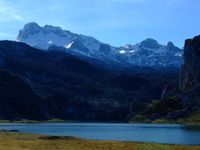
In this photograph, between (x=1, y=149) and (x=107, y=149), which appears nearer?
(x=1, y=149)

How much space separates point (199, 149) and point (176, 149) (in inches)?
252

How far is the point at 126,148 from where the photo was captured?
289 ft

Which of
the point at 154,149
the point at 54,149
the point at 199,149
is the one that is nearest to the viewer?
the point at 154,149

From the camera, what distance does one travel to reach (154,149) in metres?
76.5

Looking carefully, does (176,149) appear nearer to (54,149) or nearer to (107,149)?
(107,149)

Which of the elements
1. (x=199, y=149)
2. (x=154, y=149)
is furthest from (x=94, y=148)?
(x=199, y=149)

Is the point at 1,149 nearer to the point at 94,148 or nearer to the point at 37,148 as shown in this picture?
the point at 37,148

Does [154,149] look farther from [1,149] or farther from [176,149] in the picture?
[1,149]

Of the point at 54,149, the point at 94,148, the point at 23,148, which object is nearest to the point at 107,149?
the point at 94,148

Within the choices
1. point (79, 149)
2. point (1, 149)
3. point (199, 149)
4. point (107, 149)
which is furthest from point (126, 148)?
point (1, 149)

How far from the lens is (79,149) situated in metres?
85.3

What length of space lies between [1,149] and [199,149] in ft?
129

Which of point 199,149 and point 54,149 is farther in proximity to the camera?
point 199,149

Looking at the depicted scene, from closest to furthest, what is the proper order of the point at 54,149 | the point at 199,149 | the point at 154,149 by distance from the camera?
the point at 154,149, the point at 54,149, the point at 199,149
